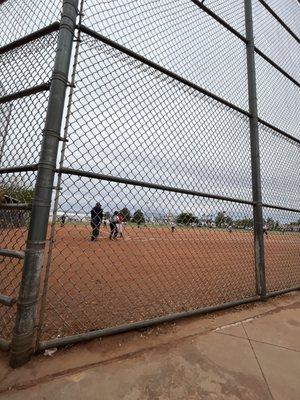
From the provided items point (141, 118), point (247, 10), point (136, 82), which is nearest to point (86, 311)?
point (141, 118)

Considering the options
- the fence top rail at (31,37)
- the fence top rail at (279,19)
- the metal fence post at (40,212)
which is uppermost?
the fence top rail at (279,19)

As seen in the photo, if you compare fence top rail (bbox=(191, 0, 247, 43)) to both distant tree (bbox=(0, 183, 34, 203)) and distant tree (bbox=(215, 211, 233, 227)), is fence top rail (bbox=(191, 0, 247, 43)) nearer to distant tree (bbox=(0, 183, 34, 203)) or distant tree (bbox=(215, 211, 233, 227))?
distant tree (bbox=(215, 211, 233, 227))

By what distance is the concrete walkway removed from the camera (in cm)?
171

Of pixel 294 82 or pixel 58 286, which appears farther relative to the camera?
pixel 294 82

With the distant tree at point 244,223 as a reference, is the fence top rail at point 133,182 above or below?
above

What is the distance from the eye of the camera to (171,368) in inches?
78.0

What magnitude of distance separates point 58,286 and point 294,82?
560 cm

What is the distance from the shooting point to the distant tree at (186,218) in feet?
11.1

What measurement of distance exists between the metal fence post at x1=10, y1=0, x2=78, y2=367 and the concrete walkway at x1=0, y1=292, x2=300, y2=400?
0.20 m

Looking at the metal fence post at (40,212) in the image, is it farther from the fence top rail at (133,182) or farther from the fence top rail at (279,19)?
the fence top rail at (279,19)

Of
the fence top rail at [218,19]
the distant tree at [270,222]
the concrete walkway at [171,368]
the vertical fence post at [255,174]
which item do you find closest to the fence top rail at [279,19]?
the vertical fence post at [255,174]

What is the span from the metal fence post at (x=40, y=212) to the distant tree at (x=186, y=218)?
1738 mm

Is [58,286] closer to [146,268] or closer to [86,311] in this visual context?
[86,311]

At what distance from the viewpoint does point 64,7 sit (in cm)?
219
